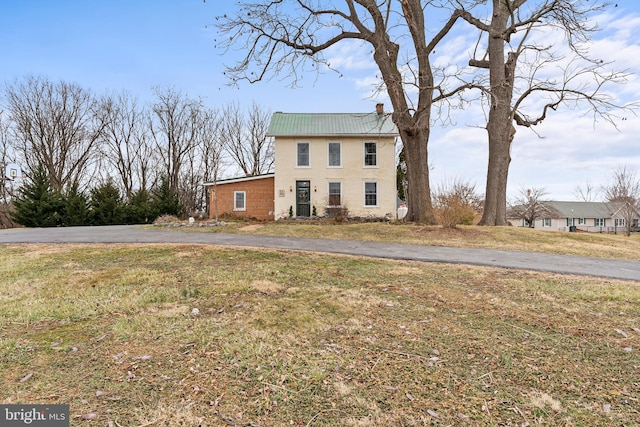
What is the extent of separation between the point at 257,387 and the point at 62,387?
145 cm

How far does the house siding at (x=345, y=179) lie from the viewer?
19125mm

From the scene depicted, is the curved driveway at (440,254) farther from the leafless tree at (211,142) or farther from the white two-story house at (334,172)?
the leafless tree at (211,142)

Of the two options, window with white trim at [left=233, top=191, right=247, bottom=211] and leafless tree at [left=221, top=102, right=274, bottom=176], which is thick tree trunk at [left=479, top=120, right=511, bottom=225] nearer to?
window with white trim at [left=233, top=191, right=247, bottom=211]

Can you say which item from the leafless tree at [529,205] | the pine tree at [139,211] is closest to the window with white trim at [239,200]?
the pine tree at [139,211]

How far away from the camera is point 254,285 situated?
4.98 metres

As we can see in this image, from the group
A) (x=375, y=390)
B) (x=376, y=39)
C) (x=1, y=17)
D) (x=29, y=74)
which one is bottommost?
(x=375, y=390)

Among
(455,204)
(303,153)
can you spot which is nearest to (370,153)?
A: (303,153)

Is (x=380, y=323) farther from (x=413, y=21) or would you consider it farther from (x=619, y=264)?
(x=413, y=21)

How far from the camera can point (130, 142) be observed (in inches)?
1179

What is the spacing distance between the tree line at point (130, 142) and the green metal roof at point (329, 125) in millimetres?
10588

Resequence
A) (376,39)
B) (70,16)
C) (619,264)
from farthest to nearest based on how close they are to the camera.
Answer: (376,39) < (70,16) < (619,264)

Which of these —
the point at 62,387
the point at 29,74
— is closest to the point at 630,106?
the point at 62,387

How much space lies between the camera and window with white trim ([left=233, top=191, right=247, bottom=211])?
20062 mm

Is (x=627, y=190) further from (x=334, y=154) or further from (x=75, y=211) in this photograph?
(x=75, y=211)
